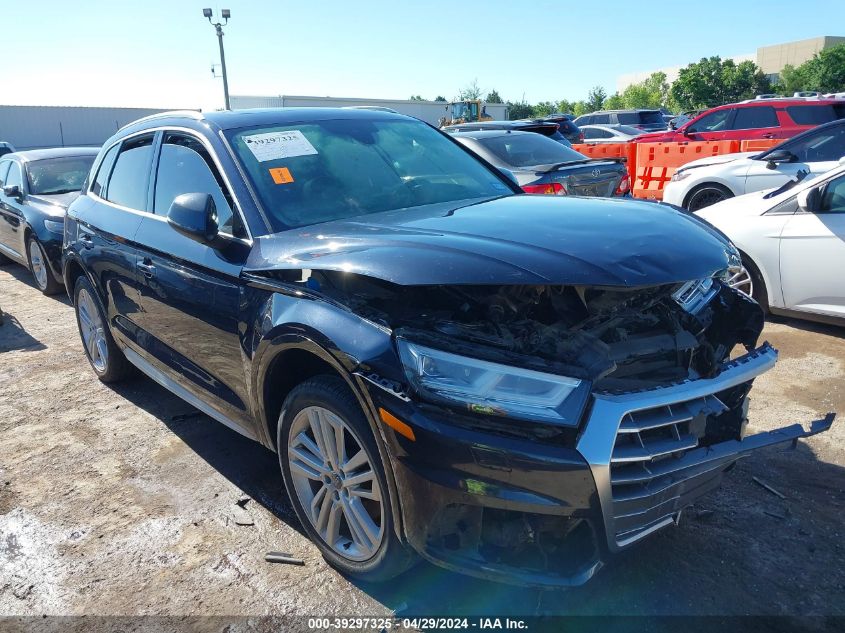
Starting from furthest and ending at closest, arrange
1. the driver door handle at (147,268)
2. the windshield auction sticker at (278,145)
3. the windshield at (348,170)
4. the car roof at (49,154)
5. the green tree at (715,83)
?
1. the green tree at (715,83)
2. the car roof at (49,154)
3. the driver door handle at (147,268)
4. the windshield auction sticker at (278,145)
5. the windshield at (348,170)

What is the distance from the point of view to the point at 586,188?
279 inches

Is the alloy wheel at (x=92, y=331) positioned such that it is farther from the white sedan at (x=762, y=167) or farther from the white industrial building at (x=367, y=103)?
the white industrial building at (x=367, y=103)

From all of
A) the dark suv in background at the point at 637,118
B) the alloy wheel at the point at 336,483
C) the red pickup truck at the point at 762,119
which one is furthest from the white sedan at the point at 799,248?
the dark suv in background at the point at 637,118

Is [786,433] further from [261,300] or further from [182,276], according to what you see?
[182,276]

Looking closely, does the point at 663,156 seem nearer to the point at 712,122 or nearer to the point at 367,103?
the point at 712,122

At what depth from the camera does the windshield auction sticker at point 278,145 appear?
328cm

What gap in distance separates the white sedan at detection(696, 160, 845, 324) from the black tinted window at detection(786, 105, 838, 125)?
8.45 metres

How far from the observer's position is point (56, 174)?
346 inches

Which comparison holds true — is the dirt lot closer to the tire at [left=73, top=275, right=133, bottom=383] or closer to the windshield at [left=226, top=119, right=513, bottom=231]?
the tire at [left=73, top=275, right=133, bottom=383]

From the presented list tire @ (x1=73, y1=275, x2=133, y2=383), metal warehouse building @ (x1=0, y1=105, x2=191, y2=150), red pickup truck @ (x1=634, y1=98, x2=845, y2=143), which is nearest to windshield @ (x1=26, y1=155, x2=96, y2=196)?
tire @ (x1=73, y1=275, x2=133, y2=383)

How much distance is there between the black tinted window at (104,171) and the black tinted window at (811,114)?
489 inches

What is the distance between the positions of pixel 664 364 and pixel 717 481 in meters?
0.47

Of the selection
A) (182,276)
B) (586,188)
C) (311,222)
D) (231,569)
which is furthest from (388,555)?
(586,188)

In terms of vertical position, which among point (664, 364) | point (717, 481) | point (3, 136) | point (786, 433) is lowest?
point (717, 481)
